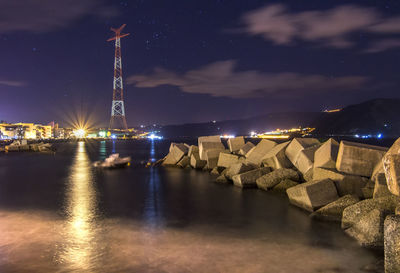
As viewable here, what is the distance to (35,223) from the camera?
745 cm

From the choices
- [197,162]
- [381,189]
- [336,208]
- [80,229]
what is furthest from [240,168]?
[80,229]

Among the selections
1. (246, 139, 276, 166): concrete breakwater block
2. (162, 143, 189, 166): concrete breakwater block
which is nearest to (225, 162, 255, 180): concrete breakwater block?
(246, 139, 276, 166): concrete breakwater block

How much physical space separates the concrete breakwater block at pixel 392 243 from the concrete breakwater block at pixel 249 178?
7.11 m

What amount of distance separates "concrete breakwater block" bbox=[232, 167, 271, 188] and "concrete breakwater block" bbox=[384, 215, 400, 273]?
7108mm

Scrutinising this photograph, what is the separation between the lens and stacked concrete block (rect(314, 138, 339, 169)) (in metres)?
9.23

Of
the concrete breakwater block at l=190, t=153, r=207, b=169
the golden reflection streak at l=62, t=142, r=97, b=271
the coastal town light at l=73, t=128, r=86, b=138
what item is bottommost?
the golden reflection streak at l=62, t=142, r=97, b=271

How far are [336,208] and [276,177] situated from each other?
3526 millimetres

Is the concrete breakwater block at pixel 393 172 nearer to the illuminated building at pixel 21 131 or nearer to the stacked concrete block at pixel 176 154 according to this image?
the stacked concrete block at pixel 176 154

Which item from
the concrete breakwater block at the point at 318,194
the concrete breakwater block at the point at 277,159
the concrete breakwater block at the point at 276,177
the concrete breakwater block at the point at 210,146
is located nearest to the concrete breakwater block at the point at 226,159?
the concrete breakwater block at the point at 210,146

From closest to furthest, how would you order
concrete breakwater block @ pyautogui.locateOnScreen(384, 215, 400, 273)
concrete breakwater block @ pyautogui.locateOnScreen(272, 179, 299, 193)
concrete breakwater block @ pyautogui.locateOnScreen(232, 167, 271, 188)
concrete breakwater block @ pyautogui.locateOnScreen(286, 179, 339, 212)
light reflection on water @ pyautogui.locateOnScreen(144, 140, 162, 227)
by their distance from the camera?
concrete breakwater block @ pyautogui.locateOnScreen(384, 215, 400, 273), concrete breakwater block @ pyautogui.locateOnScreen(286, 179, 339, 212), light reflection on water @ pyautogui.locateOnScreen(144, 140, 162, 227), concrete breakwater block @ pyautogui.locateOnScreen(272, 179, 299, 193), concrete breakwater block @ pyautogui.locateOnScreen(232, 167, 271, 188)

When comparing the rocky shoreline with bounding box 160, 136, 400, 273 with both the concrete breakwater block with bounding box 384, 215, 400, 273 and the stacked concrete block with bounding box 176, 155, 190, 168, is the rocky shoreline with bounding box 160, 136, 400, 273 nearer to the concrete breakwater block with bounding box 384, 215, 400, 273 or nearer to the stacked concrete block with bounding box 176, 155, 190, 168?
the concrete breakwater block with bounding box 384, 215, 400, 273

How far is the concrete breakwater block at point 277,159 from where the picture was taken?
11.9 m

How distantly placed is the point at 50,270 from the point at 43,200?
6.09m


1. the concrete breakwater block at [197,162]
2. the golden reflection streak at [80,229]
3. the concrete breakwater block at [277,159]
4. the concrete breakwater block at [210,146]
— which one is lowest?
the golden reflection streak at [80,229]
